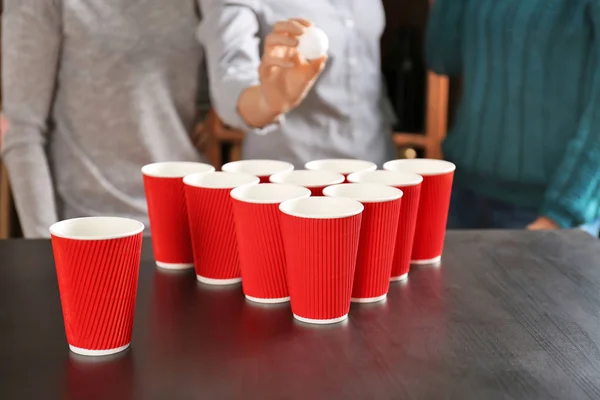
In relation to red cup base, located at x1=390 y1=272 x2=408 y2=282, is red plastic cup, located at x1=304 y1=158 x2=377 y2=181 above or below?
above

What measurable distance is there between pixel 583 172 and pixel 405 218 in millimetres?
724

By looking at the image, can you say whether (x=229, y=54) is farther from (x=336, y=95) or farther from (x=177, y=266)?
(x=177, y=266)

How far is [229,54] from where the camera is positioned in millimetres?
1411

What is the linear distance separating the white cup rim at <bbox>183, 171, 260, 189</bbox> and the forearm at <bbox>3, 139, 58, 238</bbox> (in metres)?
0.66

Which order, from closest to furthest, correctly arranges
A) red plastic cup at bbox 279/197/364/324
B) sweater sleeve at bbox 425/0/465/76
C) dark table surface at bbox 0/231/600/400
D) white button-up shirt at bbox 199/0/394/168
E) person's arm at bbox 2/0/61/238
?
dark table surface at bbox 0/231/600/400 < red plastic cup at bbox 279/197/364/324 < person's arm at bbox 2/0/61/238 < white button-up shirt at bbox 199/0/394/168 < sweater sleeve at bbox 425/0/465/76

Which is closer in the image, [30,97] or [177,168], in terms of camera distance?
[177,168]

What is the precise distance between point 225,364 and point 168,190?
0.33 m

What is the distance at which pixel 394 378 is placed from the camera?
2.20ft

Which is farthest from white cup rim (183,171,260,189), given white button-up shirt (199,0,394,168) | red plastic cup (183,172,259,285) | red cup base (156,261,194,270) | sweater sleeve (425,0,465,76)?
sweater sleeve (425,0,465,76)

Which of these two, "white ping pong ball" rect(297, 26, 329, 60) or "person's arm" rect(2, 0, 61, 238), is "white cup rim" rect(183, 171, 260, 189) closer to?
"white ping pong ball" rect(297, 26, 329, 60)

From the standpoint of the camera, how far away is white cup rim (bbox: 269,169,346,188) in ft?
3.17

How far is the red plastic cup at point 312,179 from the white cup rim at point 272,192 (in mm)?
39

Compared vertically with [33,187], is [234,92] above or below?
above

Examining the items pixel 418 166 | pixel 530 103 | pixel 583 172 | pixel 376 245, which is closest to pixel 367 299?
pixel 376 245
